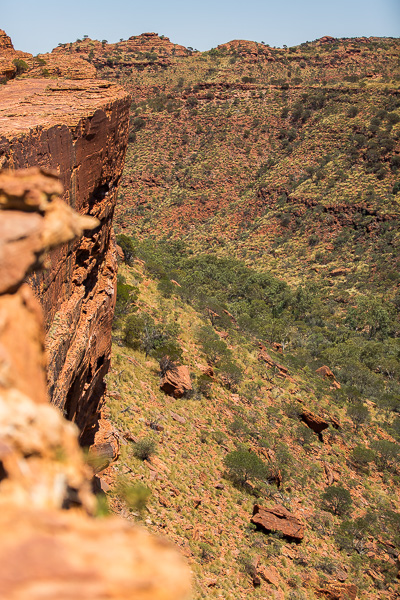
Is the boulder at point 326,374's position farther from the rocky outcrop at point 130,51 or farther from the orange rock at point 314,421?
the rocky outcrop at point 130,51

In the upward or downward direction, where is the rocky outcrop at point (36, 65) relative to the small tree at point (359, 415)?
upward

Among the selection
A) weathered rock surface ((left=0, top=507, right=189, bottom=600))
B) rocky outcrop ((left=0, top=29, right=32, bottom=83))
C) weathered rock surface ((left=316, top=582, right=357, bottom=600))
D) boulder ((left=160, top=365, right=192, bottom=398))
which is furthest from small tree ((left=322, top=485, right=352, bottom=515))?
weathered rock surface ((left=0, top=507, right=189, bottom=600))

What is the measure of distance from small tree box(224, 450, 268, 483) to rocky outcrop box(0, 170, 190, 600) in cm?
1562

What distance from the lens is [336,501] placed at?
19234 mm

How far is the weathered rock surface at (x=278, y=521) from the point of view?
49.8ft

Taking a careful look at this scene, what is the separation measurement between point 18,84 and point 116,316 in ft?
37.6

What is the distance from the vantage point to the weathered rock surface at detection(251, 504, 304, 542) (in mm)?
15164

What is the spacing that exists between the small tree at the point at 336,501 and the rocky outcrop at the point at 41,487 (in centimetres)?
1910

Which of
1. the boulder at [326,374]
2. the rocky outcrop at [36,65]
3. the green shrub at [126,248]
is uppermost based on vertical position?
the rocky outcrop at [36,65]

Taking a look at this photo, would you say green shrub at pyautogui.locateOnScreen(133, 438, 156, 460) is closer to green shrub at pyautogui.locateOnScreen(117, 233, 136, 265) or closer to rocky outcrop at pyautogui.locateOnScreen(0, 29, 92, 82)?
rocky outcrop at pyautogui.locateOnScreen(0, 29, 92, 82)

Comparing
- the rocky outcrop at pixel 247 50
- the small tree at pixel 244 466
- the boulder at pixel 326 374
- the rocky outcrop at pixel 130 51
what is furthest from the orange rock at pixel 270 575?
the rocky outcrop at pixel 247 50

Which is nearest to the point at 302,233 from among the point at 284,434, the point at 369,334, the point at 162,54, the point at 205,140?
the point at 369,334

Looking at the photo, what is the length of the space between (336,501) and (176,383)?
25.1 ft

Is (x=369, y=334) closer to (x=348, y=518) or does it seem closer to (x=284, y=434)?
(x=284, y=434)
